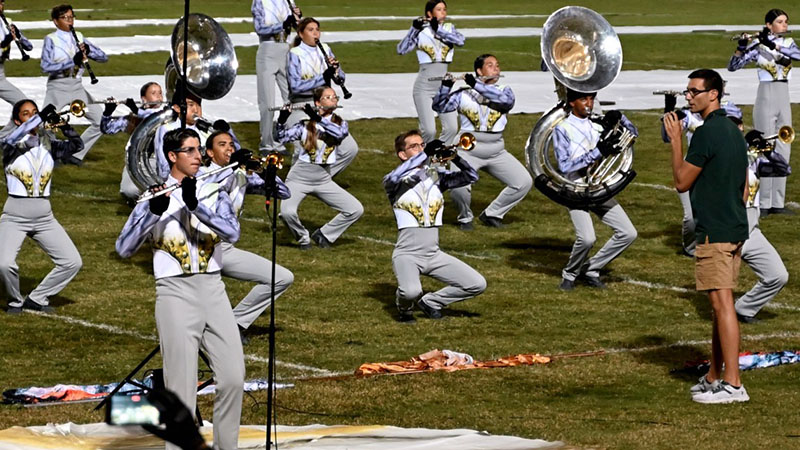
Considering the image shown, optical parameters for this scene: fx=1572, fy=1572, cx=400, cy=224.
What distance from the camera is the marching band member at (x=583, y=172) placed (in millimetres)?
13727

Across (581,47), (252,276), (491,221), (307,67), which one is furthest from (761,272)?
(307,67)

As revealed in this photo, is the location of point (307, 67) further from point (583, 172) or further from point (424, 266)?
point (424, 266)

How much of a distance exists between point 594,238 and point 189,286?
603 cm

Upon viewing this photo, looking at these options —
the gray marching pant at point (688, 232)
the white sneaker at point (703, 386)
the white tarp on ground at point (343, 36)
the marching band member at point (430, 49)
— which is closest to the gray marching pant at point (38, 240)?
the white sneaker at point (703, 386)

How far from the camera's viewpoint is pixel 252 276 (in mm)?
11742

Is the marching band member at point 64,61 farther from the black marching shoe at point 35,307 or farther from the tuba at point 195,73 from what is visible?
the black marching shoe at point 35,307

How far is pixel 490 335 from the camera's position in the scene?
12.5m

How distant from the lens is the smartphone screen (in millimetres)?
6508

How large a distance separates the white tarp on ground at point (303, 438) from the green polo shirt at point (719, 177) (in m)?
2.01

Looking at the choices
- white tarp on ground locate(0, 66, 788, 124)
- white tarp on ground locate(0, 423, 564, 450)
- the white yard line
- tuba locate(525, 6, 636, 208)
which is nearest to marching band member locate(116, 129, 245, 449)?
white tarp on ground locate(0, 423, 564, 450)

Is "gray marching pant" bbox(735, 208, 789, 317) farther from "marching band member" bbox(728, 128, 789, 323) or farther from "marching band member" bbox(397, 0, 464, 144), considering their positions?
"marching band member" bbox(397, 0, 464, 144)

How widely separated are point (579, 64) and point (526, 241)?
2.31 meters


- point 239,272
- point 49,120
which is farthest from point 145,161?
point 239,272

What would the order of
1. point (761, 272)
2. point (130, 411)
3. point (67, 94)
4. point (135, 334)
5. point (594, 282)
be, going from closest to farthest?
1. point (130, 411)
2. point (135, 334)
3. point (761, 272)
4. point (594, 282)
5. point (67, 94)
